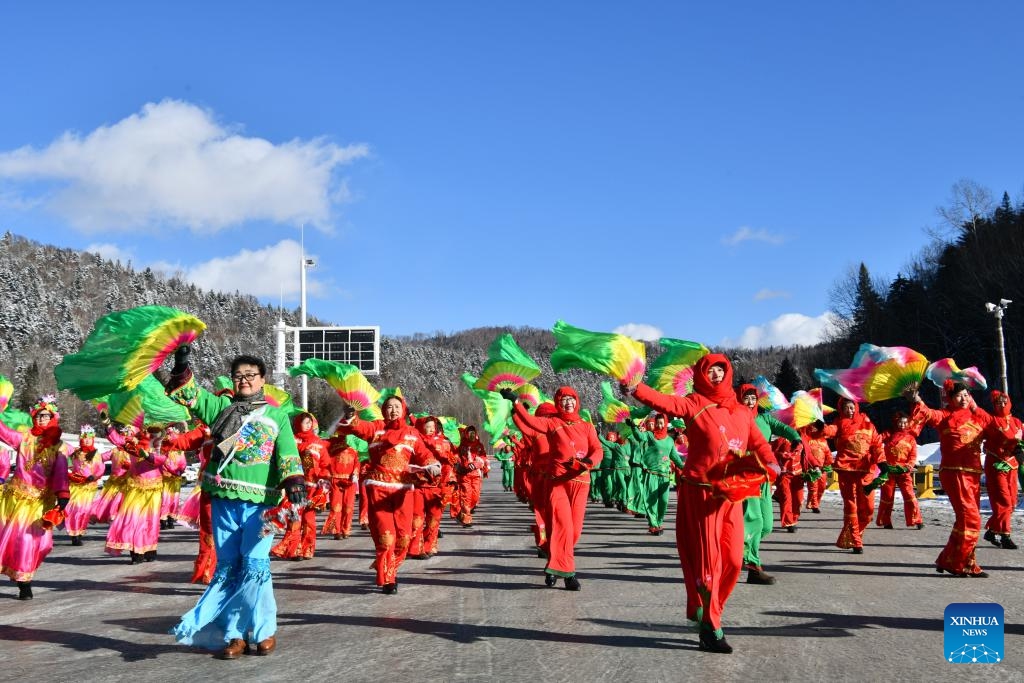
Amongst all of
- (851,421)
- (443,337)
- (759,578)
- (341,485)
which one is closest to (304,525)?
(341,485)

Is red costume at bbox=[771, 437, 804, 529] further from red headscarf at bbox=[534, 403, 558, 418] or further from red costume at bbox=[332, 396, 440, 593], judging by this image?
red costume at bbox=[332, 396, 440, 593]

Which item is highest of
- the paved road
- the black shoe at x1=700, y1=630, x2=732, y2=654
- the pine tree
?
the pine tree

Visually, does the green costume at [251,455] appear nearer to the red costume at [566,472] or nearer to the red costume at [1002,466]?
the red costume at [566,472]

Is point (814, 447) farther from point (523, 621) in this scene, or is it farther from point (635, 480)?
point (523, 621)

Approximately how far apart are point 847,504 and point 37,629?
31.2 ft

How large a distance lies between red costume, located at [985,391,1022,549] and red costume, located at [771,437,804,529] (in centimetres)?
339

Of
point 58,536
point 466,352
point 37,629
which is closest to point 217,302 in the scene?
point 466,352

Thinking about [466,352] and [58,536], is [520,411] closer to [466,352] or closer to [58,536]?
[58,536]

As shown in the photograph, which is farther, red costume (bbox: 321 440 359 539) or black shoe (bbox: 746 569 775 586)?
red costume (bbox: 321 440 359 539)

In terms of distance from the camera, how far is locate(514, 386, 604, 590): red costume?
9062mm

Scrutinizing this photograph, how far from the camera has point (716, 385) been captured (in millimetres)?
6707

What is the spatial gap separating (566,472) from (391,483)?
177cm

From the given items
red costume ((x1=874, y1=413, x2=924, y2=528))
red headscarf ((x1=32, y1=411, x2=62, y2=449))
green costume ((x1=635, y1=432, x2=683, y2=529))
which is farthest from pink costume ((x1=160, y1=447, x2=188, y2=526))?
red costume ((x1=874, y1=413, x2=924, y2=528))

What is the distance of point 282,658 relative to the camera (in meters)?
6.02
